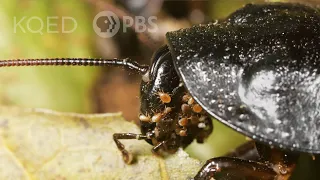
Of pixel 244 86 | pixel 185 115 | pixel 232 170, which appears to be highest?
pixel 244 86

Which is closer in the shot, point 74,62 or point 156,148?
point 74,62

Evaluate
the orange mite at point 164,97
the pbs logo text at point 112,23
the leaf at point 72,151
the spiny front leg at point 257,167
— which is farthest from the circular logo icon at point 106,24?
the spiny front leg at point 257,167

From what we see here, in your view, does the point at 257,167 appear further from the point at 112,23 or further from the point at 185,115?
the point at 112,23

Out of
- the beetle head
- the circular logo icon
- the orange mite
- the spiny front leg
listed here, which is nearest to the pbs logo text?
the circular logo icon

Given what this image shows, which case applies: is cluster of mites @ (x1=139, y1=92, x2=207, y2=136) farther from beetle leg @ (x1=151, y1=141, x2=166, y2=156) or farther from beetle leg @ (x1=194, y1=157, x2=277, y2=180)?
beetle leg @ (x1=194, y1=157, x2=277, y2=180)

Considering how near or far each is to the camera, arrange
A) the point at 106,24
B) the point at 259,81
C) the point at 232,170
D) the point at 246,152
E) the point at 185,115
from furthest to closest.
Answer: the point at 106,24 → the point at 246,152 → the point at 185,115 → the point at 232,170 → the point at 259,81

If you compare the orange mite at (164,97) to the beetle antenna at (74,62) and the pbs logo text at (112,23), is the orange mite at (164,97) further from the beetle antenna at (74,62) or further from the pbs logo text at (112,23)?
the pbs logo text at (112,23)

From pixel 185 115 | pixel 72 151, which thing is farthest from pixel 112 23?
pixel 185 115

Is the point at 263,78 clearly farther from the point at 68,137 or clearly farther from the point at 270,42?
the point at 68,137
